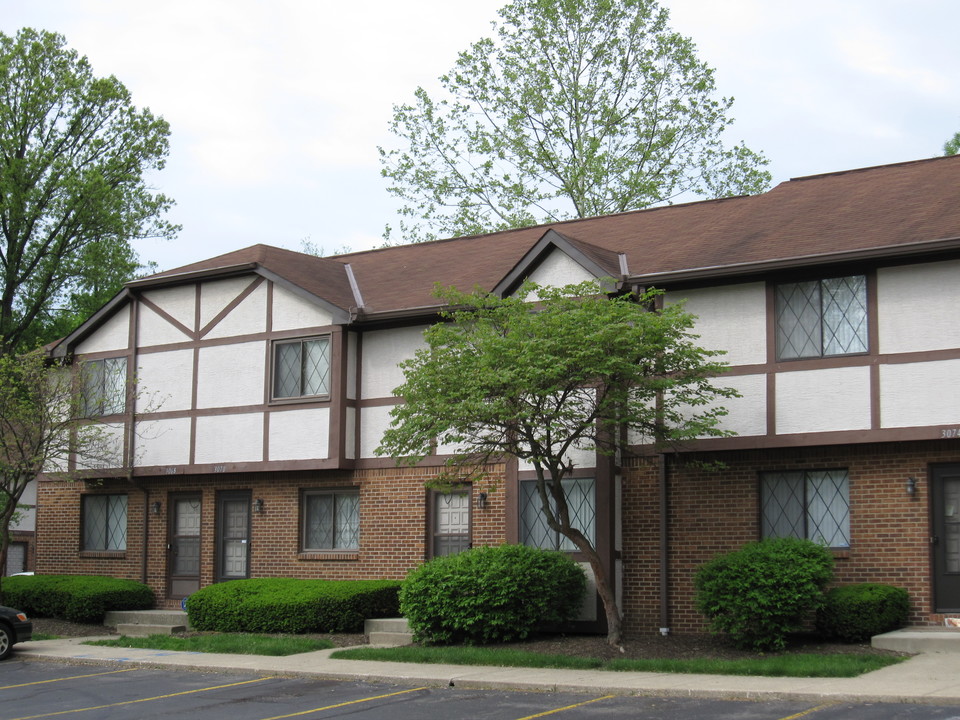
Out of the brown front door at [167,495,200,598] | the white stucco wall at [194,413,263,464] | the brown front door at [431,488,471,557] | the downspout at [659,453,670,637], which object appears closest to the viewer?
the downspout at [659,453,670,637]

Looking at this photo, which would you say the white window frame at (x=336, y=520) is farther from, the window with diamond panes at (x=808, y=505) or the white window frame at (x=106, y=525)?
the window with diamond panes at (x=808, y=505)

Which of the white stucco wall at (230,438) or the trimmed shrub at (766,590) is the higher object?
the white stucco wall at (230,438)

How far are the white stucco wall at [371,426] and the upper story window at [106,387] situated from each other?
5441 millimetres

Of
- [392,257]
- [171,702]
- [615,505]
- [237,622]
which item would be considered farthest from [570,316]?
[392,257]

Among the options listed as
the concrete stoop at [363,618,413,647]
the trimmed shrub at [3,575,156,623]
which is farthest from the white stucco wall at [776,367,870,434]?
the trimmed shrub at [3,575,156,623]

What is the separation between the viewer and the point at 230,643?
60.1 ft

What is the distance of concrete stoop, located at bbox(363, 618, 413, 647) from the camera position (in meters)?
18.4

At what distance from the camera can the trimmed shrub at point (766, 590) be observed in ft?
50.5

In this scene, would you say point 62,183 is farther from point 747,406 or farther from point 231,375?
point 747,406

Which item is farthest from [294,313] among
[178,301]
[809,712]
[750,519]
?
[809,712]

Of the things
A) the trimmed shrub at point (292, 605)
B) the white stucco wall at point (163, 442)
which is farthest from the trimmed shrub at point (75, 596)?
the white stucco wall at point (163, 442)

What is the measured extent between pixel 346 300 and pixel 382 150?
1728cm

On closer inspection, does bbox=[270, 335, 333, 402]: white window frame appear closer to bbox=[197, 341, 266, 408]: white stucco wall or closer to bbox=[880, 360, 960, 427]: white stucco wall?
bbox=[197, 341, 266, 408]: white stucco wall

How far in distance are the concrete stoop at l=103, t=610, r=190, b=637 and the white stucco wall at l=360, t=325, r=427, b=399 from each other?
518cm
